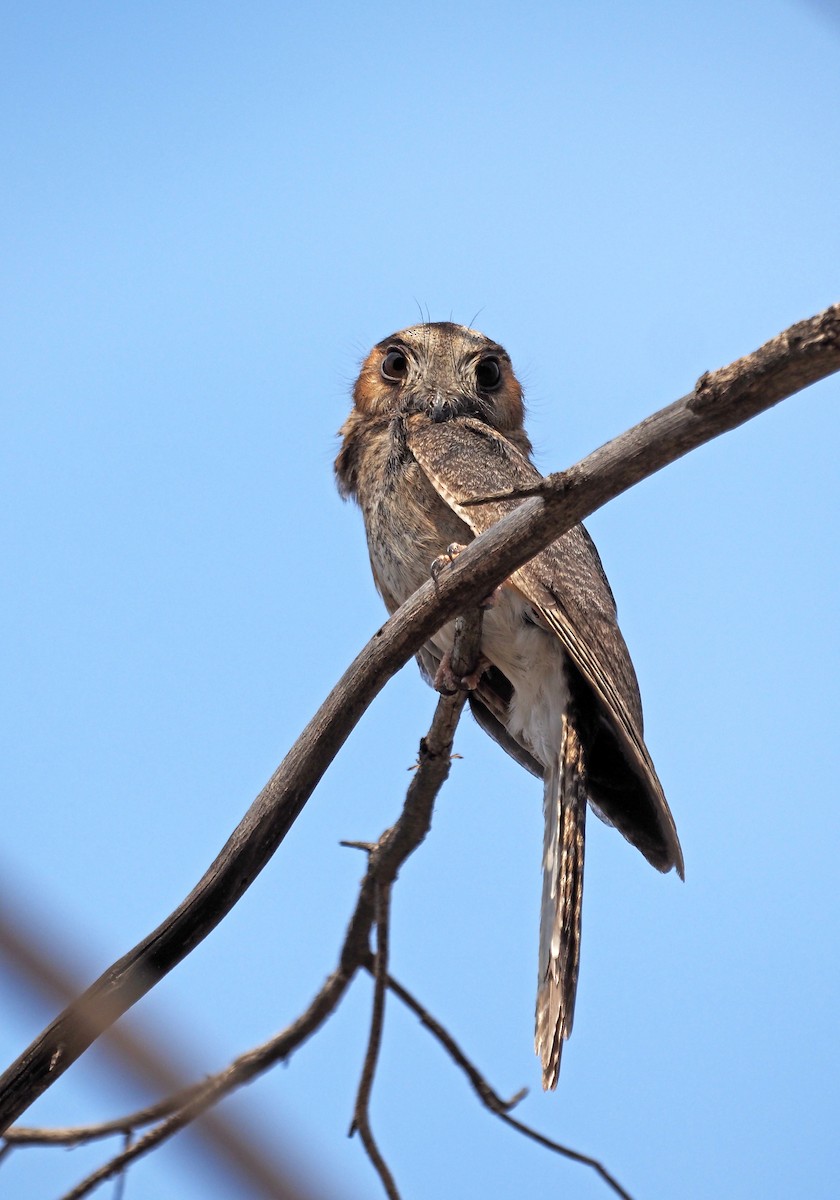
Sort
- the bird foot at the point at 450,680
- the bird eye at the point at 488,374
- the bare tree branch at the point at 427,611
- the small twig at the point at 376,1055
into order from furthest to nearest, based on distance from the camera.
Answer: the bird eye at the point at 488,374 < the bird foot at the point at 450,680 < the small twig at the point at 376,1055 < the bare tree branch at the point at 427,611

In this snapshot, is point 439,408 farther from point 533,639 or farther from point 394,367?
point 533,639

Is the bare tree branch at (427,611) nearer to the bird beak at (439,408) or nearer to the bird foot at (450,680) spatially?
the bird foot at (450,680)

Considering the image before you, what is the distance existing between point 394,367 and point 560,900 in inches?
119

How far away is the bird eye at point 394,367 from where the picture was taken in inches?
233

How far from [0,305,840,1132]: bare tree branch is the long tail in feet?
3.80

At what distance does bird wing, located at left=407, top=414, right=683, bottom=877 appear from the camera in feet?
→ 14.3

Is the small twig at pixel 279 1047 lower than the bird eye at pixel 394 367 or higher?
lower

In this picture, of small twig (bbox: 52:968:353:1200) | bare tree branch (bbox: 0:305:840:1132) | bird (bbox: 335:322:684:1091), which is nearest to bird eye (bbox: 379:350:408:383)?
bird (bbox: 335:322:684:1091)

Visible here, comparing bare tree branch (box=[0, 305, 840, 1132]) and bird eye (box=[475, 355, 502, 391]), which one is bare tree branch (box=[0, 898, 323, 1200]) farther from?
bird eye (box=[475, 355, 502, 391])

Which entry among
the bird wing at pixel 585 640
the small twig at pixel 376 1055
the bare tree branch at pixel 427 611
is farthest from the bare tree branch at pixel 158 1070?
the bird wing at pixel 585 640

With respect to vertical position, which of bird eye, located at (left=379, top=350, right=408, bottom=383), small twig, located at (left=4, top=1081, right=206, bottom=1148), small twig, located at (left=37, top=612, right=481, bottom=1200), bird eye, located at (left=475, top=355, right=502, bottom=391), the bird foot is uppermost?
bird eye, located at (left=475, top=355, right=502, bottom=391)

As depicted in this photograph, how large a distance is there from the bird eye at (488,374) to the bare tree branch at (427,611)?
2.94 meters

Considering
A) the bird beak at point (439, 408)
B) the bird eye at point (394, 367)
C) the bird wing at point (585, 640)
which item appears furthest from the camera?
the bird eye at point (394, 367)

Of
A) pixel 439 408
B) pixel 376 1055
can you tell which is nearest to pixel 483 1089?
pixel 376 1055
